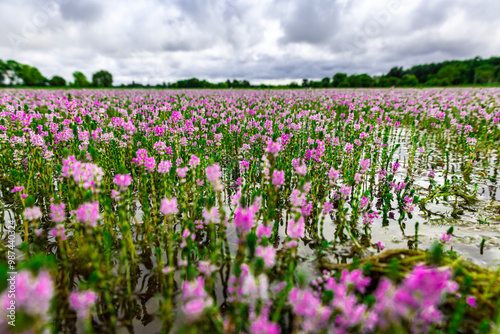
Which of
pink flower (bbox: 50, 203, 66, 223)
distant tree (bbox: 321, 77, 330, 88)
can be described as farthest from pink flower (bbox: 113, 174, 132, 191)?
distant tree (bbox: 321, 77, 330, 88)

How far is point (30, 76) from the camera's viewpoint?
75.1m

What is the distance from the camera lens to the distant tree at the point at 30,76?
72.6 metres

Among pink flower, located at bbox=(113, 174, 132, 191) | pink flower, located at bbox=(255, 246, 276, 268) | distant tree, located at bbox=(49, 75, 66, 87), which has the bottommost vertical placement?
pink flower, located at bbox=(255, 246, 276, 268)

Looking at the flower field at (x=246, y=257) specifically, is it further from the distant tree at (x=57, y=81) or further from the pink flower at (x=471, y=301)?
the distant tree at (x=57, y=81)

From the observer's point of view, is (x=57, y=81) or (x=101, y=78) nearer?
(x=57, y=81)

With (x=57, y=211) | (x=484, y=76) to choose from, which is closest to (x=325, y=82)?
(x=484, y=76)

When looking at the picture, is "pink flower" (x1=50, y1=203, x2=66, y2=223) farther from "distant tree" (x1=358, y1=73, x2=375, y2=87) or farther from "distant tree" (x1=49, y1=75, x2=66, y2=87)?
"distant tree" (x1=49, y1=75, x2=66, y2=87)

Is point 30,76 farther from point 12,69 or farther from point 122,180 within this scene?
point 122,180

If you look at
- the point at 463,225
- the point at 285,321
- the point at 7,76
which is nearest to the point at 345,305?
the point at 285,321

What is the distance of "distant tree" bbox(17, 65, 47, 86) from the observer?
2859 inches

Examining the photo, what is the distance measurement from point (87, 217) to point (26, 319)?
1371mm

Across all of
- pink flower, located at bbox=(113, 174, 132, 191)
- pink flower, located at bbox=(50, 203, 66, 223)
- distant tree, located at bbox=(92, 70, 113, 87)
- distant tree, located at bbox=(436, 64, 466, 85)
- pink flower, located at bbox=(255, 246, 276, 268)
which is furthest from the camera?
distant tree, located at bbox=(92, 70, 113, 87)

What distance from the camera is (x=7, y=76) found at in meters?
66.0

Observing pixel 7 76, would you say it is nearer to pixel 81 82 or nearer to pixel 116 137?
pixel 81 82
